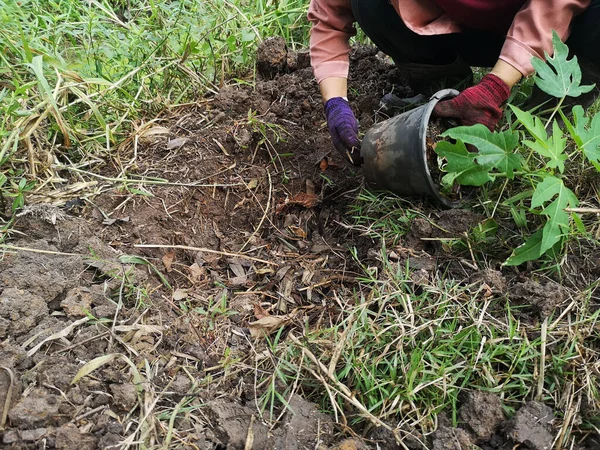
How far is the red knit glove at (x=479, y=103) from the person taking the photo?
63.1 inches

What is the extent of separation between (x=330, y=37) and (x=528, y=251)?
1080mm

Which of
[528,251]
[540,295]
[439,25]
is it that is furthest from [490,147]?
[439,25]

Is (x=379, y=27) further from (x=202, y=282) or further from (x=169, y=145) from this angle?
(x=202, y=282)

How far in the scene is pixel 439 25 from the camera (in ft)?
6.00

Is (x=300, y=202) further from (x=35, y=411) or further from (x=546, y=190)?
(x=35, y=411)

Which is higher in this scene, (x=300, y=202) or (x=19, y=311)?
(x=19, y=311)

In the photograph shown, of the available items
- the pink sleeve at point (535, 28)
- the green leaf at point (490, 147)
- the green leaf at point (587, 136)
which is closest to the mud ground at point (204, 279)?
A: the green leaf at point (490, 147)

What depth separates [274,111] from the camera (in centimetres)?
220

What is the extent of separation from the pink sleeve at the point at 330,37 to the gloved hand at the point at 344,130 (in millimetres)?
159

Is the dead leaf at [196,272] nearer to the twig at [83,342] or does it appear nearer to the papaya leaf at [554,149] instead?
the twig at [83,342]

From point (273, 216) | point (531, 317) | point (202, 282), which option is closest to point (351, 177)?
point (273, 216)

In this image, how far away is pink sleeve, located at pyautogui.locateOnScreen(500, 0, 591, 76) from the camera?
5.09 feet

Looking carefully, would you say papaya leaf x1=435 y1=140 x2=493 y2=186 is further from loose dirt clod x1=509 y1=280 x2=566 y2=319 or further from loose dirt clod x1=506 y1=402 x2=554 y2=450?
loose dirt clod x1=506 y1=402 x2=554 y2=450

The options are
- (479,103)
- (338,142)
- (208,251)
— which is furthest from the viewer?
(338,142)
